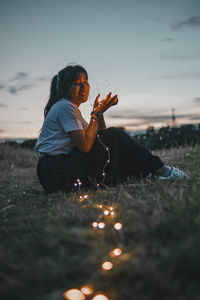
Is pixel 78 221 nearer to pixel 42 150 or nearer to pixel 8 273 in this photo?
pixel 8 273

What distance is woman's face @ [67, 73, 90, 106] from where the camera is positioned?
2986mm

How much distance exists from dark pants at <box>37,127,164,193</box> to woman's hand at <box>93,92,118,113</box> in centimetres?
26

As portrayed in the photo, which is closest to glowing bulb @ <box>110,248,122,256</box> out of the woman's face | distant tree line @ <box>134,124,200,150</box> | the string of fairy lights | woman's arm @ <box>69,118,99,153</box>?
the string of fairy lights

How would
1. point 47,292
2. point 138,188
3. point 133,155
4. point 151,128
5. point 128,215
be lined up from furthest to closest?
1. point 151,128
2. point 133,155
3. point 138,188
4. point 128,215
5. point 47,292

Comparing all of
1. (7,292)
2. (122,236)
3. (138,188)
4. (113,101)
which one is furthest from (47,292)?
(113,101)

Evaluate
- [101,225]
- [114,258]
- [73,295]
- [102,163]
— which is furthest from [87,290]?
[102,163]

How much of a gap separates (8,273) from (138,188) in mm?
1634

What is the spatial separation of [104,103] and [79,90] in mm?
343

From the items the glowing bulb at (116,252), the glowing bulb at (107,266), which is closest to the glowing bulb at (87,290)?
the glowing bulb at (107,266)

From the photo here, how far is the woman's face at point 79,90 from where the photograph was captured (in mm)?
2986

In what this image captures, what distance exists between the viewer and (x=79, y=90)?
9.87ft

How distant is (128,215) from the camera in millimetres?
1545

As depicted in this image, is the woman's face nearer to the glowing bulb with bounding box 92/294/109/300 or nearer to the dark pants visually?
the dark pants

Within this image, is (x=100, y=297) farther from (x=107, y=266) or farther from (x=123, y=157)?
(x=123, y=157)
